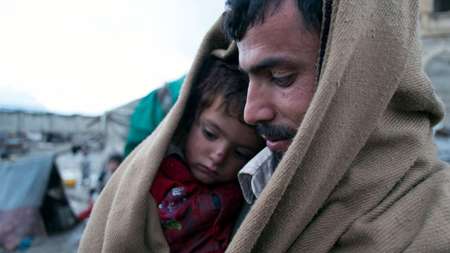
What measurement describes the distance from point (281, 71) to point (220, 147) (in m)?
0.75

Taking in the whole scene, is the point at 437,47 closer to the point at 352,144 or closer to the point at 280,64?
the point at 280,64

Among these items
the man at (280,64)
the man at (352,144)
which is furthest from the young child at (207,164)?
the man at (352,144)

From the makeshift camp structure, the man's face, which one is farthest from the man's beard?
the makeshift camp structure

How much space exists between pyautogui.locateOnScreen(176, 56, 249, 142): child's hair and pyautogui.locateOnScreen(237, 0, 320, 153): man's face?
558mm

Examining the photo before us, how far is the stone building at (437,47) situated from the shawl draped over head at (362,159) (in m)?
13.2

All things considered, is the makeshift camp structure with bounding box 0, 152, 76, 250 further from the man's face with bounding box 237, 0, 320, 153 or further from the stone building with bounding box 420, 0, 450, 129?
the stone building with bounding box 420, 0, 450, 129

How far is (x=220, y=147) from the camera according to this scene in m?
1.78

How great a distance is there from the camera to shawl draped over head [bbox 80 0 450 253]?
901mm

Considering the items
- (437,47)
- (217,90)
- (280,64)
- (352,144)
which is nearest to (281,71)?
(280,64)

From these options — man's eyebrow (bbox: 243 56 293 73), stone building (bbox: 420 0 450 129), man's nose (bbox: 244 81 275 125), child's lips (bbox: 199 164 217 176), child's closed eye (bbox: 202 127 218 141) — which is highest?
man's eyebrow (bbox: 243 56 293 73)

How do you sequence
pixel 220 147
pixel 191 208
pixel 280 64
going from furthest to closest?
pixel 220 147
pixel 191 208
pixel 280 64

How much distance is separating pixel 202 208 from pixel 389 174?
892 millimetres

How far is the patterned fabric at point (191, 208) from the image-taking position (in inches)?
61.6

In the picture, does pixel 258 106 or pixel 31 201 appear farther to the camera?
pixel 31 201
